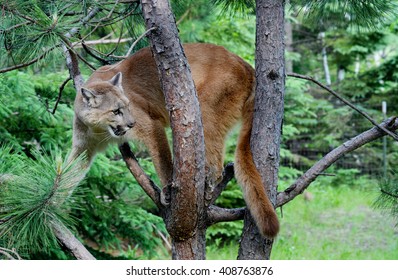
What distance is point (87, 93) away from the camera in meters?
4.07

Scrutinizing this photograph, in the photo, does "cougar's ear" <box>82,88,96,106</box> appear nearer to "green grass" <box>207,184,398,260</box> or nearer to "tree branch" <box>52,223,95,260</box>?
"tree branch" <box>52,223,95,260</box>

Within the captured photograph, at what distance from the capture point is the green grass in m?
7.87

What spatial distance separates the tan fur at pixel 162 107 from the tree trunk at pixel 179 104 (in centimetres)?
39

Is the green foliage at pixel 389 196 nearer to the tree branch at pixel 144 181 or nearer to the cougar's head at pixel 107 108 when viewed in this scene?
the tree branch at pixel 144 181

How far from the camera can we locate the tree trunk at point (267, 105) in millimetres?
3580

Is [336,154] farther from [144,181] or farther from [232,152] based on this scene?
[232,152]

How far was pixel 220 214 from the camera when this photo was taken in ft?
11.8

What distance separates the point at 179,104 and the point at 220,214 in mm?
863

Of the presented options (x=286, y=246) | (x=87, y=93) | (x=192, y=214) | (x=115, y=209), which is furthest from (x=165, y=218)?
(x=286, y=246)

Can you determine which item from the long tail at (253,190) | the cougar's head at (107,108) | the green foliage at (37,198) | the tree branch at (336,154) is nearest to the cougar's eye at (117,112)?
the cougar's head at (107,108)

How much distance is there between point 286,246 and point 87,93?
5.04 metres

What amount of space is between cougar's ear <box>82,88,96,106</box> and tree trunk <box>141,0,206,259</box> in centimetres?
103
